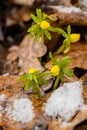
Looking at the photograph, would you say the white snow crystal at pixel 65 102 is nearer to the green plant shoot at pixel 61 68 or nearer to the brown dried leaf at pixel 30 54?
the green plant shoot at pixel 61 68

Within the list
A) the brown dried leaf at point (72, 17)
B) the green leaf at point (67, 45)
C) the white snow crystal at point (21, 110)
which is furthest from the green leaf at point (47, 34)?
the white snow crystal at point (21, 110)

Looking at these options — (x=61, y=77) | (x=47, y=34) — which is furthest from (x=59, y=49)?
(x=61, y=77)

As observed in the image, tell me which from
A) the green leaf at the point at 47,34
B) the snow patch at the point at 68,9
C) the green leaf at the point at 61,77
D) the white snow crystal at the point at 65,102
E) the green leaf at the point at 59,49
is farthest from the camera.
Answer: the snow patch at the point at 68,9

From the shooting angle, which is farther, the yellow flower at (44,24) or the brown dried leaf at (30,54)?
the brown dried leaf at (30,54)

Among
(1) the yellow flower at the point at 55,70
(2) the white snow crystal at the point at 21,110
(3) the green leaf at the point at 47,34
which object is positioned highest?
(3) the green leaf at the point at 47,34

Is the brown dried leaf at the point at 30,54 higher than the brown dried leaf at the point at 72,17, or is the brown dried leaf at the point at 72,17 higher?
the brown dried leaf at the point at 72,17

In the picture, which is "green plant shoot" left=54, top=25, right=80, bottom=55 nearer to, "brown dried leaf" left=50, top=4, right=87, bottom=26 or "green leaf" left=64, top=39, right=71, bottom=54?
"green leaf" left=64, top=39, right=71, bottom=54
